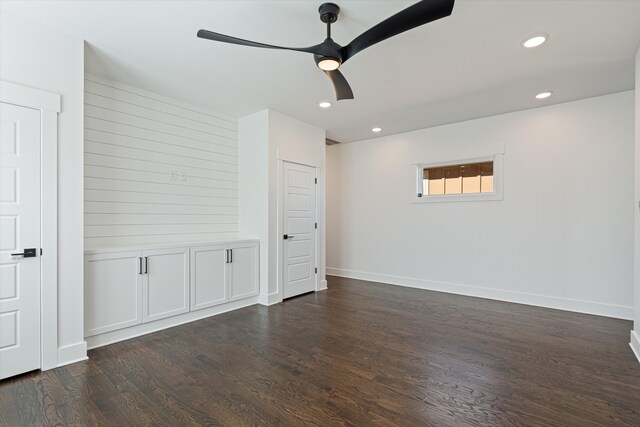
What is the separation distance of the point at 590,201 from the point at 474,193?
55.0 inches

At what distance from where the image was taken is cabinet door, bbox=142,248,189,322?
3.34 meters

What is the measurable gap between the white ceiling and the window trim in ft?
2.56

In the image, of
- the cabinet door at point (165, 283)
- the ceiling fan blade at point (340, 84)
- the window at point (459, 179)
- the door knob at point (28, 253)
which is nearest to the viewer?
the door knob at point (28, 253)

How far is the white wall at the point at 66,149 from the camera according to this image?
2.51 metres

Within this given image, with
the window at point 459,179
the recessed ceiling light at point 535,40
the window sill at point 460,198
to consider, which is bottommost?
the window sill at point 460,198

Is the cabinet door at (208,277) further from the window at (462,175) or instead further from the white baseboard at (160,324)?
the window at (462,175)

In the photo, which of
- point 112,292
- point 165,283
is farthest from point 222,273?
point 112,292

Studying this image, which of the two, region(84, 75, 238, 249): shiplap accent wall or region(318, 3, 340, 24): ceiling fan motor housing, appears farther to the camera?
region(84, 75, 238, 249): shiplap accent wall

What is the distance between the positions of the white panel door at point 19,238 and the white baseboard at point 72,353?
15cm

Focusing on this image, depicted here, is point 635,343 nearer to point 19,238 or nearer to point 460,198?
point 460,198

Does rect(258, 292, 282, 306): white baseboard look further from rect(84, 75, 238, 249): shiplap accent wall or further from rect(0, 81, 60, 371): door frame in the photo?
rect(0, 81, 60, 371): door frame

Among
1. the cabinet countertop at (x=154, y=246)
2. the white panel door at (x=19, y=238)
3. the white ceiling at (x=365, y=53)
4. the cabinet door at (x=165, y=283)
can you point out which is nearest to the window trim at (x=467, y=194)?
the white ceiling at (x=365, y=53)

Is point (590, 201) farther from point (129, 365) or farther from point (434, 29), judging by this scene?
point (129, 365)

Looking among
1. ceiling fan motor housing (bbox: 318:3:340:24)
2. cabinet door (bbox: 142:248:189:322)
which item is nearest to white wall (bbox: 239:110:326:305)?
cabinet door (bbox: 142:248:189:322)
